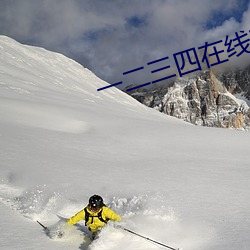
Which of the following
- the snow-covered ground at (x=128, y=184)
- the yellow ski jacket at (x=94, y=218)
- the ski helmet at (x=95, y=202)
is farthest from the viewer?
the yellow ski jacket at (x=94, y=218)

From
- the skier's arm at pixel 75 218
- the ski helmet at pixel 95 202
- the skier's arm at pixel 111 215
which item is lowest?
the skier's arm at pixel 111 215

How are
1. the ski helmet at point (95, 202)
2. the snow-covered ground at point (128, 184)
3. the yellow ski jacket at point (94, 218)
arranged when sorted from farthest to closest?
1. the yellow ski jacket at point (94, 218)
2. the ski helmet at point (95, 202)
3. the snow-covered ground at point (128, 184)

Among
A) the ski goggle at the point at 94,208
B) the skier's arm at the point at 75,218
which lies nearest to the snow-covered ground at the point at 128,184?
the skier's arm at the point at 75,218

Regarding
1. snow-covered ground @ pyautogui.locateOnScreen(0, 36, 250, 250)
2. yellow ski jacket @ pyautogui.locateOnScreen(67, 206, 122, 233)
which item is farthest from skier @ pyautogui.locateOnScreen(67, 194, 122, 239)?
snow-covered ground @ pyautogui.locateOnScreen(0, 36, 250, 250)

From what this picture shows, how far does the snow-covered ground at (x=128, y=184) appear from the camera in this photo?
516 centimetres

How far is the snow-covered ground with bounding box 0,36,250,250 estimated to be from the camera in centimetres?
516

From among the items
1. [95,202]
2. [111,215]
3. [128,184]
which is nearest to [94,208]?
[95,202]

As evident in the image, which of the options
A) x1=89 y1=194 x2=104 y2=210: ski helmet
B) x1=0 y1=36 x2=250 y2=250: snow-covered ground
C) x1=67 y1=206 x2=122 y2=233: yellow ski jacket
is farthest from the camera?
x1=67 y1=206 x2=122 y2=233: yellow ski jacket

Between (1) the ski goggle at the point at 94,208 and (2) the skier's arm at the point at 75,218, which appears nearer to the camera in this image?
(1) the ski goggle at the point at 94,208

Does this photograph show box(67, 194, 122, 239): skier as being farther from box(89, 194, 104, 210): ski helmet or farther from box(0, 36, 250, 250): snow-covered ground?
box(0, 36, 250, 250): snow-covered ground

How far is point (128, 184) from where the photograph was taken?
7605mm

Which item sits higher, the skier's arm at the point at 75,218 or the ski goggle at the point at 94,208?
the ski goggle at the point at 94,208

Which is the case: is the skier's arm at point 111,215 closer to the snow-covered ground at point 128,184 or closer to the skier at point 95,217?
the skier at point 95,217

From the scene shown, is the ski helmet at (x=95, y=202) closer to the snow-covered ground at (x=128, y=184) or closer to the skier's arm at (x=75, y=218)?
the skier's arm at (x=75, y=218)
